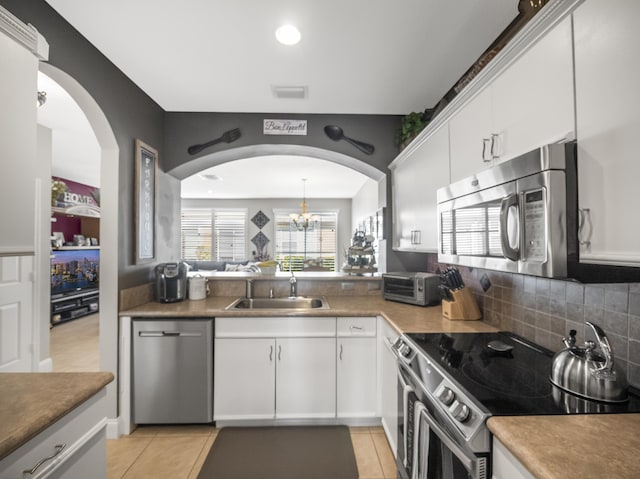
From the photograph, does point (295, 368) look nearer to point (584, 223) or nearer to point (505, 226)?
point (505, 226)

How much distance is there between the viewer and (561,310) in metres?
1.37

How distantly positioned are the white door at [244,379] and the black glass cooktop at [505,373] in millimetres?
1080

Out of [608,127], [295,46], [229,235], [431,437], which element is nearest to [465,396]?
[431,437]

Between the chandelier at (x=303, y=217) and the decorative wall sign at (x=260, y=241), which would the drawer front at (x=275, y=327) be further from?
the decorative wall sign at (x=260, y=241)

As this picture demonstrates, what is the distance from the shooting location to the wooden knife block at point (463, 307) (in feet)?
6.43

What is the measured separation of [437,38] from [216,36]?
1265 mm

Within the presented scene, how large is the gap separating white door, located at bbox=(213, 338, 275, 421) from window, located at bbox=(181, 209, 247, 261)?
622cm

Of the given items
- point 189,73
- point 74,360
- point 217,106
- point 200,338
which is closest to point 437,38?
point 189,73

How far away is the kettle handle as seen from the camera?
956 millimetres

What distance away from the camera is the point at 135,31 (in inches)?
68.6

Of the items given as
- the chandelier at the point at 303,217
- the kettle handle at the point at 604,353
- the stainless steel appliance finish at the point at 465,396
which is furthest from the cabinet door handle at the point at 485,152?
the chandelier at the point at 303,217

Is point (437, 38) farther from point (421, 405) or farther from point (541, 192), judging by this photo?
point (421, 405)

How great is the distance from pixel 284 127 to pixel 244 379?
6.90 ft

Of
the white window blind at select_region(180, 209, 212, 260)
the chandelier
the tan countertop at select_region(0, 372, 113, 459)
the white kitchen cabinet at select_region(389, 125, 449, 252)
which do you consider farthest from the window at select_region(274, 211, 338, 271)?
the tan countertop at select_region(0, 372, 113, 459)
